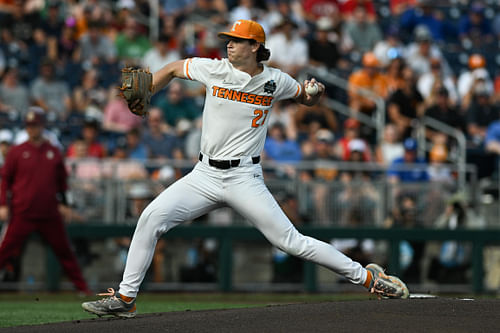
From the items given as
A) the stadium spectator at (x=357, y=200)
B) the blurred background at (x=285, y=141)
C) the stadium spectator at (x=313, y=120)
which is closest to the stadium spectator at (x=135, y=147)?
the blurred background at (x=285, y=141)

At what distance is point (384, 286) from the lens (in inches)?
289

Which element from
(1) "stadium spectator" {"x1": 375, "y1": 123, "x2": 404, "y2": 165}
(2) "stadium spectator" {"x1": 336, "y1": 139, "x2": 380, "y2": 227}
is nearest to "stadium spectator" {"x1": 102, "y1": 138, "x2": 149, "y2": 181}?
(2) "stadium spectator" {"x1": 336, "y1": 139, "x2": 380, "y2": 227}

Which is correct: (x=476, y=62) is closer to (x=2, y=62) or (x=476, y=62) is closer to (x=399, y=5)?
(x=399, y=5)

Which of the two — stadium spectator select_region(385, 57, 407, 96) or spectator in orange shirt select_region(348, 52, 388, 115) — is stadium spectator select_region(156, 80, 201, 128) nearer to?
spectator in orange shirt select_region(348, 52, 388, 115)

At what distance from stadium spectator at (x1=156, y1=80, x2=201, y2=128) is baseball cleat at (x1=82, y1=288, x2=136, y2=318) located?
7.88 metres

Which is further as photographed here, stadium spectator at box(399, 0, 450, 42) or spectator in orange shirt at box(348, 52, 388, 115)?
stadium spectator at box(399, 0, 450, 42)

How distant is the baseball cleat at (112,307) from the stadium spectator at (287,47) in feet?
32.0

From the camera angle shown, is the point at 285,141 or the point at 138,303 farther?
the point at 285,141

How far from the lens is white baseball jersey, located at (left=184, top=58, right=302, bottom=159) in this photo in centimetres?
687

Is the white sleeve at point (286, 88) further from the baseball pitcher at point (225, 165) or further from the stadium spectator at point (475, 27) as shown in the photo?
the stadium spectator at point (475, 27)

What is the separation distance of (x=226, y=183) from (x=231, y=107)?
1.87 ft

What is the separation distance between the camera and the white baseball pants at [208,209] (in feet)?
22.2

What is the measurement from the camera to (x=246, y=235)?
13.1 metres

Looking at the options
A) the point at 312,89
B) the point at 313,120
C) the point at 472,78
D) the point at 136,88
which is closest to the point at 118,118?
the point at 313,120
